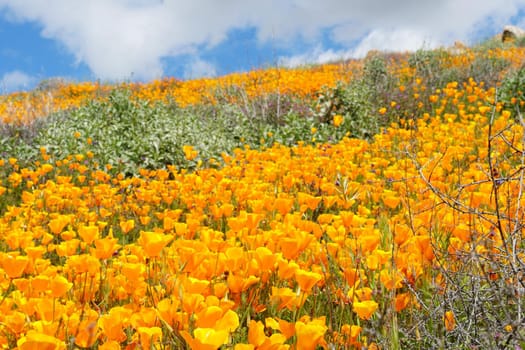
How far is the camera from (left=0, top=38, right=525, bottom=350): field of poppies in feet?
4.93

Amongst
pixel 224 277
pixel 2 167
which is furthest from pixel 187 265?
pixel 2 167

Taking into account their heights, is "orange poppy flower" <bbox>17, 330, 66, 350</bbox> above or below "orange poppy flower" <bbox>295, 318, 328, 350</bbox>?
above

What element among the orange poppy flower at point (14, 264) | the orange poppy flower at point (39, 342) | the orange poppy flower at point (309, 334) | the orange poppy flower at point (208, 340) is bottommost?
the orange poppy flower at point (309, 334)

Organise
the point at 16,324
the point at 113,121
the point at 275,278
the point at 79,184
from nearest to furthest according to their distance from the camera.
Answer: the point at 16,324 → the point at 275,278 → the point at 79,184 → the point at 113,121

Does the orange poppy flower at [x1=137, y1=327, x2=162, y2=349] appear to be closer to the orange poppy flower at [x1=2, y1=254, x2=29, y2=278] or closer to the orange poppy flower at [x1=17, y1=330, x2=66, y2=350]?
the orange poppy flower at [x1=17, y1=330, x2=66, y2=350]

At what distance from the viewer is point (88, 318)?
156cm

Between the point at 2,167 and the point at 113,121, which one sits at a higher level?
the point at 113,121

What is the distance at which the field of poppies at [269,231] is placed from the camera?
150cm

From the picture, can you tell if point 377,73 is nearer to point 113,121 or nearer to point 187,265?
point 113,121

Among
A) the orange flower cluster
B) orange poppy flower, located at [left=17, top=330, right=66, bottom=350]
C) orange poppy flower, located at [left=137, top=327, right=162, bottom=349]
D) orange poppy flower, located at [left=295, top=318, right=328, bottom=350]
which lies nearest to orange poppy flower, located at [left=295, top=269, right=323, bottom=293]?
the orange flower cluster

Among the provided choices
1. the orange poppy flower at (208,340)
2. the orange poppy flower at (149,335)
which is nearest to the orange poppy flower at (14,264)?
the orange poppy flower at (149,335)

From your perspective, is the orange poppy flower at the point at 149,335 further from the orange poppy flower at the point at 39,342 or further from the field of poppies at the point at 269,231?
the orange poppy flower at the point at 39,342

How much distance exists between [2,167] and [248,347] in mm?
7125

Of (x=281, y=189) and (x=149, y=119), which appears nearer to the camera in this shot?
(x=281, y=189)
